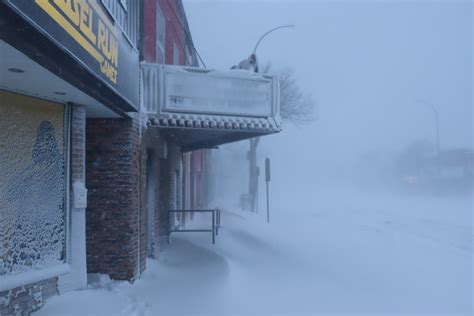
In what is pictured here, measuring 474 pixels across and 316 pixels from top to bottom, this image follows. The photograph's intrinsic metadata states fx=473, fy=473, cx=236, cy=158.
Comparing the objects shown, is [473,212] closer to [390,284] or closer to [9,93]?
[390,284]

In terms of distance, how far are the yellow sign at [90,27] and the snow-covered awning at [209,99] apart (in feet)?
7.89

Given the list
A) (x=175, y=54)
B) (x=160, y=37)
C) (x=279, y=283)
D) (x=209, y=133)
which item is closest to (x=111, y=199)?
(x=279, y=283)

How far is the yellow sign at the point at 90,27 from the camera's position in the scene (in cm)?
368

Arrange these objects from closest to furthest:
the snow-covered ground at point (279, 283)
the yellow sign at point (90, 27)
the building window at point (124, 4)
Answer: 1. the yellow sign at point (90, 27)
2. the snow-covered ground at point (279, 283)
3. the building window at point (124, 4)

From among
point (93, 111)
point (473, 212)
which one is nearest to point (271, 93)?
point (93, 111)

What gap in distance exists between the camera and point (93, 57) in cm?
459

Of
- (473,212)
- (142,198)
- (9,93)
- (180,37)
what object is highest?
(180,37)

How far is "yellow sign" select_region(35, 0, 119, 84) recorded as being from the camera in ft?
12.1

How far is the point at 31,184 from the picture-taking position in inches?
200

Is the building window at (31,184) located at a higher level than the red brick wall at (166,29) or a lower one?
lower

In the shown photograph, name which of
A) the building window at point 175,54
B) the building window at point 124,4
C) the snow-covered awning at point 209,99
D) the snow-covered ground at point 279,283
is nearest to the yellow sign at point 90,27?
the building window at point 124,4

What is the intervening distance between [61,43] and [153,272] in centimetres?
468

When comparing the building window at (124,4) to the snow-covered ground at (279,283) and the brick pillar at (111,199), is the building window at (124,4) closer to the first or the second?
the brick pillar at (111,199)

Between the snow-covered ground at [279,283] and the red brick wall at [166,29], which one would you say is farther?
the red brick wall at [166,29]
